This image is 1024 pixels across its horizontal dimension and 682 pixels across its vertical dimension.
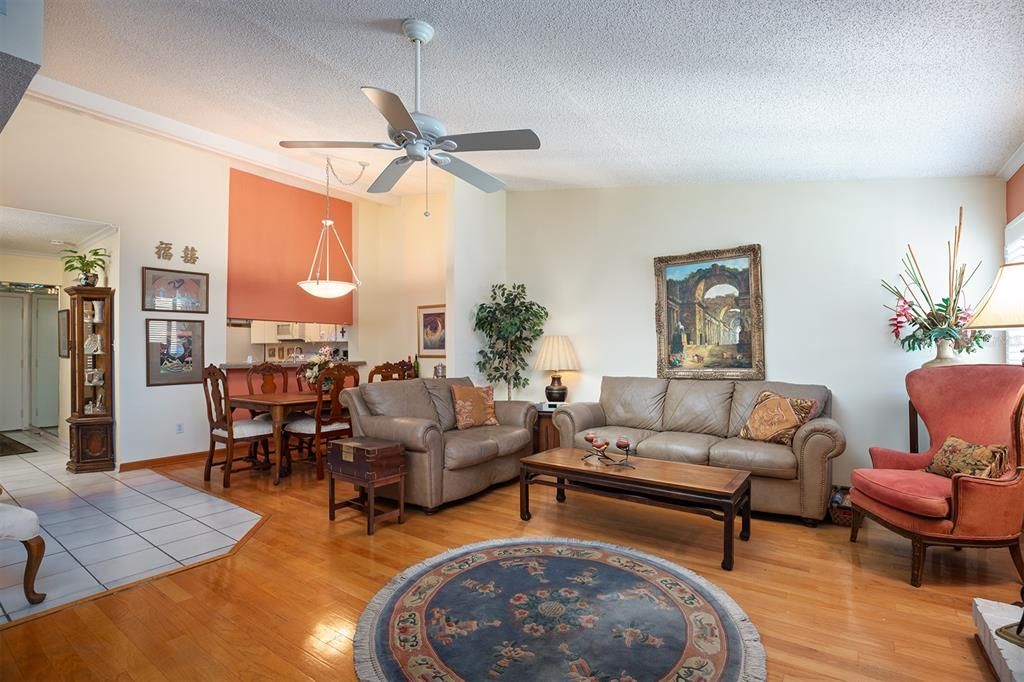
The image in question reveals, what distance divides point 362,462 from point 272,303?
370 centimetres

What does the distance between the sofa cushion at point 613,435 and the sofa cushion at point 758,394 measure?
0.70 meters

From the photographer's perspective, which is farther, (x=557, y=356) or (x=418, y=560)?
(x=557, y=356)

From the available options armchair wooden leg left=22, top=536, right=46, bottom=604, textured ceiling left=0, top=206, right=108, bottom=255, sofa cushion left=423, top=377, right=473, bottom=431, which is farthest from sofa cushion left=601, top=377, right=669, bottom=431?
textured ceiling left=0, top=206, right=108, bottom=255

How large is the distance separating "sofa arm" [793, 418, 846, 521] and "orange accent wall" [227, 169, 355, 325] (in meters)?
5.83

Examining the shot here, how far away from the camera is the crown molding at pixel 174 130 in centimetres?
403

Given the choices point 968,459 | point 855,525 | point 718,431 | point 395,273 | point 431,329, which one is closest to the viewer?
point 968,459

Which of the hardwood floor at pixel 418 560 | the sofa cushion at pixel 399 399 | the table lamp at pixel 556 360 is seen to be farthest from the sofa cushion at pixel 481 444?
the table lamp at pixel 556 360

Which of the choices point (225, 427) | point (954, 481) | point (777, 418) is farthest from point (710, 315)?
point (225, 427)

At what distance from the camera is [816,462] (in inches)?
135

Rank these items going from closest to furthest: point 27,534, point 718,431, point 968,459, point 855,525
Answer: point 27,534
point 968,459
point 855,525
point 718,431

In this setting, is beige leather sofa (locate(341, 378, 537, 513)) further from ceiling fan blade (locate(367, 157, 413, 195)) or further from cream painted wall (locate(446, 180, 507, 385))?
ceiling fan blade (locate(367, 157, 413, 195))

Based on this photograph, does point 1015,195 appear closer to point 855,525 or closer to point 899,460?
point 899,460

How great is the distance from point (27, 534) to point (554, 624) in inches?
97.5

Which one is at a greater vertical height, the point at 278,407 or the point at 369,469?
the point at 278,407
